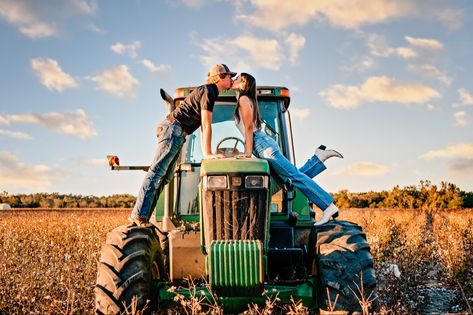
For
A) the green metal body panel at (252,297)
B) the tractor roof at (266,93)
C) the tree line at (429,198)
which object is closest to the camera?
the green metal body panel at (252,297)

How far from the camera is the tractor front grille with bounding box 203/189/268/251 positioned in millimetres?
4246

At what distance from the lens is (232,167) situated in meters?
4.21

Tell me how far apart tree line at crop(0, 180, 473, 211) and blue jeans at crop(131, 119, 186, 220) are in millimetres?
26506

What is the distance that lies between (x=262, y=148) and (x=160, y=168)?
0.99 meters

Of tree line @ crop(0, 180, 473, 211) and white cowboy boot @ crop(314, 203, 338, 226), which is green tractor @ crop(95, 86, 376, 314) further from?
tree line @ crop(0, 180, 473, 211)

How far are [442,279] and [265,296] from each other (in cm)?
505

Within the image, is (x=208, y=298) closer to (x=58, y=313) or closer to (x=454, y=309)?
(x=58, y=313)

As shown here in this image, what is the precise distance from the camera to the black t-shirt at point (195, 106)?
4562 mm

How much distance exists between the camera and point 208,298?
4219 mm

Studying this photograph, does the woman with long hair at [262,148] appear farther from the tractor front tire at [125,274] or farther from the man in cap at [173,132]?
the tractor front tire at [125,274]

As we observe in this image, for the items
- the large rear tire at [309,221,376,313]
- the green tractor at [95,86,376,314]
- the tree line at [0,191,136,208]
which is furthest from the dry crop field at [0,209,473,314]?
the tree line at [0,191,136,208]

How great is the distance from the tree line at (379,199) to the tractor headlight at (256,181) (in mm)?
26714

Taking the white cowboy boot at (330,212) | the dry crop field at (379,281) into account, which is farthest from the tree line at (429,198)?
the white cowboy boot at (330,212)

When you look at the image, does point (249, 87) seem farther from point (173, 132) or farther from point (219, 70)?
point (173, 132)
